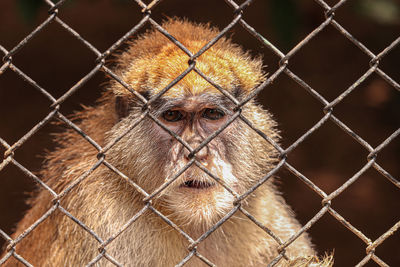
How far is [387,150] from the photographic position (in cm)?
897

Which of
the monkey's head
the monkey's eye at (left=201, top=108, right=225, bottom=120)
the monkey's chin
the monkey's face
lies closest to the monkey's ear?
the monkey's head

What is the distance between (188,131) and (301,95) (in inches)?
257

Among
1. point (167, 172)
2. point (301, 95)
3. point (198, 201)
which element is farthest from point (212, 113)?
point (301, 95)

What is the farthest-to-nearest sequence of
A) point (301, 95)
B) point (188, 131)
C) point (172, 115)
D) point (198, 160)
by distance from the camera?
point (301, 95) → point (172, 115) → point (188, 131) → point (198, 160)

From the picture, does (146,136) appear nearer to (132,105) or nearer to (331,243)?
(132,105)

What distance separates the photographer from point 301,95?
10094 millimetres

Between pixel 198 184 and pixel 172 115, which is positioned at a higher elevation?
pixel 172 115

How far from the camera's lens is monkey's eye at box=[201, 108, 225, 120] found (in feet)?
13.2

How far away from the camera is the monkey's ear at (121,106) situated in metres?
4.16

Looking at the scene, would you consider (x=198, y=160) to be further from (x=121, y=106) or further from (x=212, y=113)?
(x=121, y=106)

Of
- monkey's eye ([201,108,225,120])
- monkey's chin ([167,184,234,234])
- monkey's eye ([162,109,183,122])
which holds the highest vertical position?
monkey's eye ([201,108,225,120])

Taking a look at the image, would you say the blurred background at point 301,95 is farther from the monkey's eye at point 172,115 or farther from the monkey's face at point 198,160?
the monkey's eye at point 172,115

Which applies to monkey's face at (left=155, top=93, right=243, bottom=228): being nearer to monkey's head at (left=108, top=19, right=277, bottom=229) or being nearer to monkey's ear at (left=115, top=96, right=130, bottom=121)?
monkey's head at (left=108, top=19, right=277, bottom=229)

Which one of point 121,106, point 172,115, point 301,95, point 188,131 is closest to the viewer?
point 188,131
